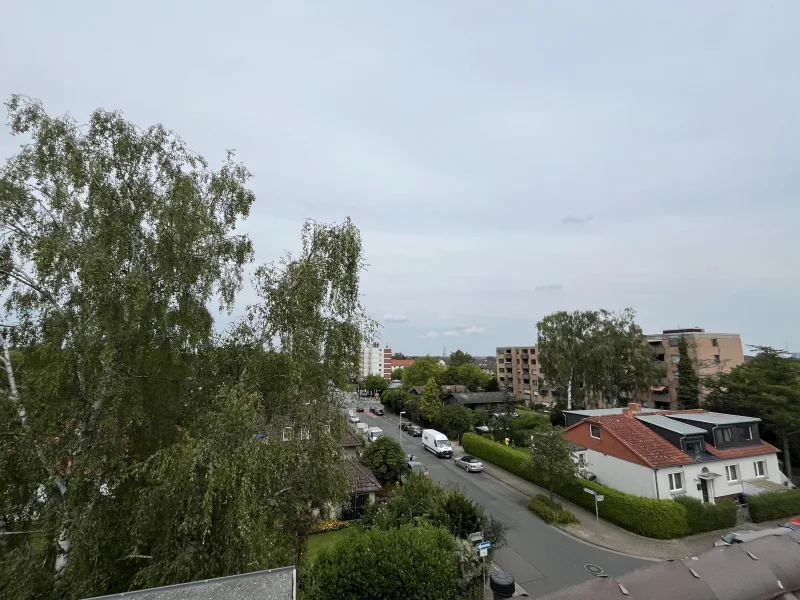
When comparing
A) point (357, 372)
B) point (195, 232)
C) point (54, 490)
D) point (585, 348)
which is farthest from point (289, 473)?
point (585, 348)

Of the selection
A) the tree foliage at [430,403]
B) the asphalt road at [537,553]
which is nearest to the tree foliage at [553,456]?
the asphalt road at [537,553]

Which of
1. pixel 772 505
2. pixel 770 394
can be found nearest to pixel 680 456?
pixel 772 505

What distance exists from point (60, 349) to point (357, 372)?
241 inches

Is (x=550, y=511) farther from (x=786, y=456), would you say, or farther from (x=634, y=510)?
(x=786, y=456)

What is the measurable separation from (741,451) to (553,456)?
12.5m

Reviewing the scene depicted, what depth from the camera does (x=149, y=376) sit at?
28.9 ft

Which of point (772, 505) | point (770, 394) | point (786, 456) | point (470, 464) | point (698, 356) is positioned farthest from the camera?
point (698, 356)

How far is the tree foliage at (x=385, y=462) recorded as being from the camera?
24453 millimetres

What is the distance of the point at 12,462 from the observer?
24.6 feet

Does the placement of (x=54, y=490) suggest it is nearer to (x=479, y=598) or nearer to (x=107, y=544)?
(x=107, y=544)

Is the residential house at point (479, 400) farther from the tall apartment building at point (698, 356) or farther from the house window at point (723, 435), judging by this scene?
the house window at point (723, 435)

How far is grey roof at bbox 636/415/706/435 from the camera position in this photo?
2304 centimetres

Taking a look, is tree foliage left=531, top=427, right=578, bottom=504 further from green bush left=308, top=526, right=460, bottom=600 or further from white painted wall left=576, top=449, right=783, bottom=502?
green bush left=308, top=526, right=460, bottom=600

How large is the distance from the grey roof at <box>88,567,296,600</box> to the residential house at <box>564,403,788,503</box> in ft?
71.0
